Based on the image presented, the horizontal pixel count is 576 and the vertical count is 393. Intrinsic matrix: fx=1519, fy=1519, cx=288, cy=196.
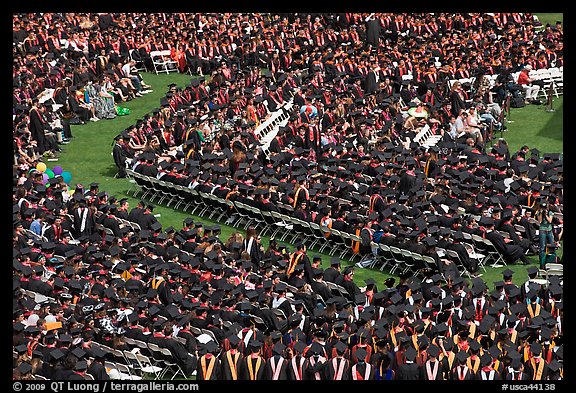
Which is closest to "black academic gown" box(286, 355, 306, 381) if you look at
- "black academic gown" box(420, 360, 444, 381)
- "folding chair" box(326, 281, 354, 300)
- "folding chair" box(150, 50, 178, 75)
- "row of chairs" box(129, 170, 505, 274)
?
"black academic gown" box(420, 360, 444, 381)

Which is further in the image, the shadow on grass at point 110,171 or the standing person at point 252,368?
the shadow on grass at point 110,171

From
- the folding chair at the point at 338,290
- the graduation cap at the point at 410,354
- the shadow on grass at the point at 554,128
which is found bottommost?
the shadow on grass at the point at 554,128

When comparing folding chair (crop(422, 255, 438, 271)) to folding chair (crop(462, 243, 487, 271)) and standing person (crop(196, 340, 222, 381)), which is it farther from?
standing person (crop(196, 340, 222, 381))

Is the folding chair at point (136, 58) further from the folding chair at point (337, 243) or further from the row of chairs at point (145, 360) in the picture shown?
the row of chairs at point (145, 360)

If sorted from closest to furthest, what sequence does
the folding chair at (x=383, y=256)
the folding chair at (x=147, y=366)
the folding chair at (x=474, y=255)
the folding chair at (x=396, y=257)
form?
the folding chair at (x=147, y=366) → the folding chair at (x=474, y=255) → the folding chair at (x=396, y=257) → the folding chair at (x=383, y=256)

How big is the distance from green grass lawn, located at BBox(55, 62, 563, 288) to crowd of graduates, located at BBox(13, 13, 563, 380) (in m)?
0.68

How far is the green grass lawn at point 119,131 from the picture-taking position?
34.3m

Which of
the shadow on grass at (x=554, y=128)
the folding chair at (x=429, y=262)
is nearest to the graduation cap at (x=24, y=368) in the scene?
the folding chair at (x=429, y=262)

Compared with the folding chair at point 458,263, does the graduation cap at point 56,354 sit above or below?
above

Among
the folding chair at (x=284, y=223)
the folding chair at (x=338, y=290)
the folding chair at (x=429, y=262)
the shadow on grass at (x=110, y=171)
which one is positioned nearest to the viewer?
the folding chair at (x=338, y=290)

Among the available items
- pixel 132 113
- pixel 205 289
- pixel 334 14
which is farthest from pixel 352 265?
pixel 334 14

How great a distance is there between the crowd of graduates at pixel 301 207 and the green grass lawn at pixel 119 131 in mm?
679

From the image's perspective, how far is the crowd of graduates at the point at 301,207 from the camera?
957 inches

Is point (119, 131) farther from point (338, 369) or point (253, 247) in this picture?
point (338, 369)
